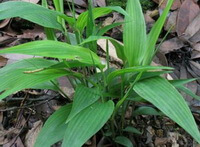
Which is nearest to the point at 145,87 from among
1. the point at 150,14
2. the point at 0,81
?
the point at 0,81

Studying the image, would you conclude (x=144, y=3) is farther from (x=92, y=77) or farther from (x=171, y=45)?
(x=92, y=77)

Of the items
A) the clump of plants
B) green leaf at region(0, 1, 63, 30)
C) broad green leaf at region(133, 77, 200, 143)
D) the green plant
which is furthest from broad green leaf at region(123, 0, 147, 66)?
the clump of plants

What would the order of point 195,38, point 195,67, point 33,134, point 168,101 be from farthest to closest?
point 195,38
point 195,67
point 33,134
point 168,101

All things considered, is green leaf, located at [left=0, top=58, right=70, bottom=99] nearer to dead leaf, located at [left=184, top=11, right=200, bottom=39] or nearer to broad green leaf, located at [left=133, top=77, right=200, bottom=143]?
broad green leaf, located at [left=133, top=77, right=200, bottom=143]

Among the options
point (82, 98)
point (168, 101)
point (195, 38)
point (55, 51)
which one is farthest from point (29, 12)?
point (195, 38)

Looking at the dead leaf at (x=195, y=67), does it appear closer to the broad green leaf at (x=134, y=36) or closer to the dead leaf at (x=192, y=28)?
the dead leaf at (x=192, y=28)

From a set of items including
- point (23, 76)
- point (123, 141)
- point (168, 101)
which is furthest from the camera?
point (123, 141)

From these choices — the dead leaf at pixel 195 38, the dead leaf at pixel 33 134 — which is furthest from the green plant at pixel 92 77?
the dead leaf at pixel 195 38
